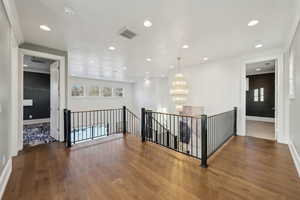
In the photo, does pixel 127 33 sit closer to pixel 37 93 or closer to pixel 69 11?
pixel 69 11

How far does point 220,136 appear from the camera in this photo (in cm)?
388

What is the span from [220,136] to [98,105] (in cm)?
863

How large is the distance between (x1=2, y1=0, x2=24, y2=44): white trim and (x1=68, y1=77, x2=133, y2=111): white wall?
19.9ft

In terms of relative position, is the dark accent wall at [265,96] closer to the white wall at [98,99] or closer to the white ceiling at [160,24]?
the white ceiling at [160,24]

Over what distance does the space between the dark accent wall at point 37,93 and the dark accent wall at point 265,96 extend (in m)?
12.8

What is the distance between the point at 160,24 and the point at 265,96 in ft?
28.9

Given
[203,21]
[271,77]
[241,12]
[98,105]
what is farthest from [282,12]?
[98,105]

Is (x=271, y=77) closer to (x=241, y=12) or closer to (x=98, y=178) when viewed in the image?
(x=241, y=12)

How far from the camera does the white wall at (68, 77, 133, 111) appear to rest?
8.99 meters

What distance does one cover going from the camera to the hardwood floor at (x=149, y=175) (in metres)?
1.83

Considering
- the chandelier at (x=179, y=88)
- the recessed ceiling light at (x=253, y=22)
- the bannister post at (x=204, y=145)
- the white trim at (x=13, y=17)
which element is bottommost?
the bannister post at (x=204, y=145)

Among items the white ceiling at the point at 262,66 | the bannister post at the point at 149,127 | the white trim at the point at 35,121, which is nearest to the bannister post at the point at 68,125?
the bannister post at the point at 149,127

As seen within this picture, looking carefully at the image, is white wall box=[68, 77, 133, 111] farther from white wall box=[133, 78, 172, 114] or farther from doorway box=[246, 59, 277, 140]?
doorway box=[246, 59, 277, 140]

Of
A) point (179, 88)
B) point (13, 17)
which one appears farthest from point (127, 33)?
point (179, 88)
